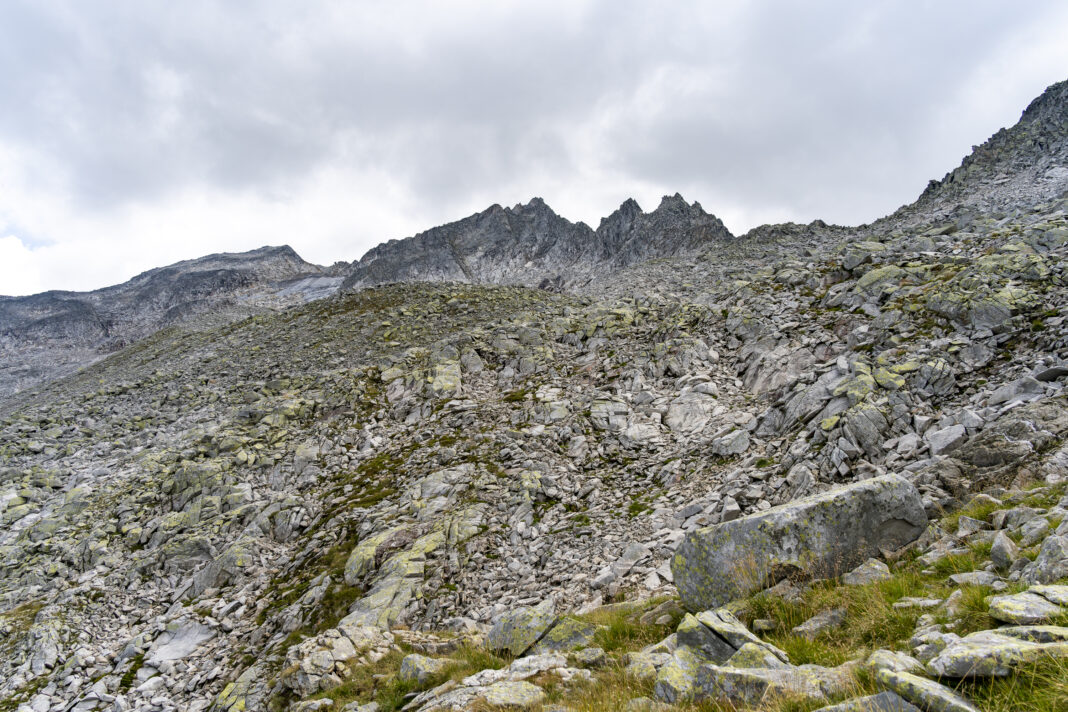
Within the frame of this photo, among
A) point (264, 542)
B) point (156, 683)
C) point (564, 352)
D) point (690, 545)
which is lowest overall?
point (156, 683)

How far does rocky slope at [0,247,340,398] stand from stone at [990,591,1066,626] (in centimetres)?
10263

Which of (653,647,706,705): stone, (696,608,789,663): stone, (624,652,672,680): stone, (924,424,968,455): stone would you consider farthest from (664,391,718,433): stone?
(653,647,706,705): stone

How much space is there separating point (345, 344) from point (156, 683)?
26580 mm

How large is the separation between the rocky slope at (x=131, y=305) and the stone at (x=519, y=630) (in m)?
95.7

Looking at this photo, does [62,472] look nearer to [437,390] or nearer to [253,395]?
[253,395]

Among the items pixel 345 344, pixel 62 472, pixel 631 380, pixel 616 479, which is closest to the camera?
pixel 616 479

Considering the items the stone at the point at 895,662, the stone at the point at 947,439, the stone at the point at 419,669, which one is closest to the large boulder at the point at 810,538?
the stone at the point at 895,662

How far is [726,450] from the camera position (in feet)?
53.8

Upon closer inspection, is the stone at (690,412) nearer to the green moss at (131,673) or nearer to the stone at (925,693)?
the stone at (925,693)

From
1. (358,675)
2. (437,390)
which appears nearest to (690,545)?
(358,675)

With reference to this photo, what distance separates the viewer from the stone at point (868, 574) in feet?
22.7

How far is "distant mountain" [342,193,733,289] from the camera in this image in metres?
81.9

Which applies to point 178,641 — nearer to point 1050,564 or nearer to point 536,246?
point 1050,564

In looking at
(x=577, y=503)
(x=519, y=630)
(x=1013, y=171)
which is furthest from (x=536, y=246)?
(x=519, y=630)
